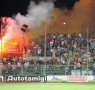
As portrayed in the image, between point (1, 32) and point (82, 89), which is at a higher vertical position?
point (1, 32)

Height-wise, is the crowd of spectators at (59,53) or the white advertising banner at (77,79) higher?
the crowd of spectators at (59,53)

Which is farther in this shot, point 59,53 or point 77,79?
point 59,53

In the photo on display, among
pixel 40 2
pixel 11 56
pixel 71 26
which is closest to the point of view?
pixel 11 56

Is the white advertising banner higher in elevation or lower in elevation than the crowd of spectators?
lower

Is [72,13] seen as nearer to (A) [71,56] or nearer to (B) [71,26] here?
(B) [71,26]

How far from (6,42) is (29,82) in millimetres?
3918

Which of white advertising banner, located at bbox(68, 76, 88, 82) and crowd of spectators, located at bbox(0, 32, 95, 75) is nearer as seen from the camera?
white advertising banner, located at bbox(68, 76, 88, 82)

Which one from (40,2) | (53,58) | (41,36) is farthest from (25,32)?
(40,2)

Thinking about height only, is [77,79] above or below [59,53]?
below

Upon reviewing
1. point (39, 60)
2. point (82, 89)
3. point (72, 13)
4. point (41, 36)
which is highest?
point (72, 13)

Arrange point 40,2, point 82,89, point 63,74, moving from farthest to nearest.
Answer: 1. point 40,2
2. point 63,74
3. point 82,89

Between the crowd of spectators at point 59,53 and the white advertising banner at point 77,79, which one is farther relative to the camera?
the crowd of spectators at point 59,53

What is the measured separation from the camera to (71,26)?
132 feet

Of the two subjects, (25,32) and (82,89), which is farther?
(25,32)
